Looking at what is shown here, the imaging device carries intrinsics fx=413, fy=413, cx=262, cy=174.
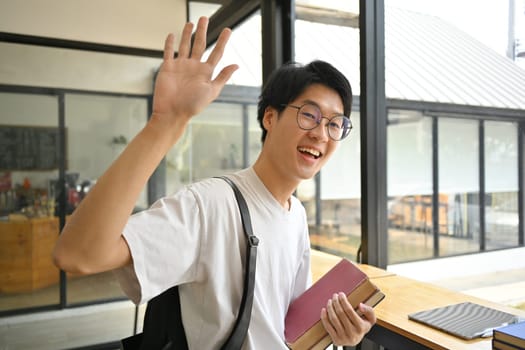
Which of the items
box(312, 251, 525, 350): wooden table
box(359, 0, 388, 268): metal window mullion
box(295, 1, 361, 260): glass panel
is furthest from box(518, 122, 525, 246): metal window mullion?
box(295, 1, 361, 260): glass panel

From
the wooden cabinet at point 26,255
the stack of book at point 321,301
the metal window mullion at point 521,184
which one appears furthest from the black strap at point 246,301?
the wooden cabinet at point 26,255

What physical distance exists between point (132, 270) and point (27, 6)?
3.09m

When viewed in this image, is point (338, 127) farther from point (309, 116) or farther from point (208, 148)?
point (208, 148)

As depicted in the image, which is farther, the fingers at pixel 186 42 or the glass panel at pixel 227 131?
the glass panel at pixel 227 131

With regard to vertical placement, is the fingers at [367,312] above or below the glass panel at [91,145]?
below

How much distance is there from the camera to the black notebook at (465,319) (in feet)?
4.04

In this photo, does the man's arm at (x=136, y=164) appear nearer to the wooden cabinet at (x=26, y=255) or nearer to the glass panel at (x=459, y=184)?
the glass panel at (x=459, y=184)

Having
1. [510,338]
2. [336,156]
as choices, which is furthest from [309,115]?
[336,156]

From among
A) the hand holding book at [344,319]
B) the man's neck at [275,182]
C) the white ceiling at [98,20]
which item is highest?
the white ceiling at [98,20]

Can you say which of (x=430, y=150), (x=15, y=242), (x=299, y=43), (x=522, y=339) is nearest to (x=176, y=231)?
(x=522, y=339)

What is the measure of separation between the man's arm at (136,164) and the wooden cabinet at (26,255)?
2.60 metres

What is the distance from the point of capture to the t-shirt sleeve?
791 mm

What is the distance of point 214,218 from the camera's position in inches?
36.3

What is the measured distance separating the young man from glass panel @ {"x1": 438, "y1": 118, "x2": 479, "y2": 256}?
1.15m
